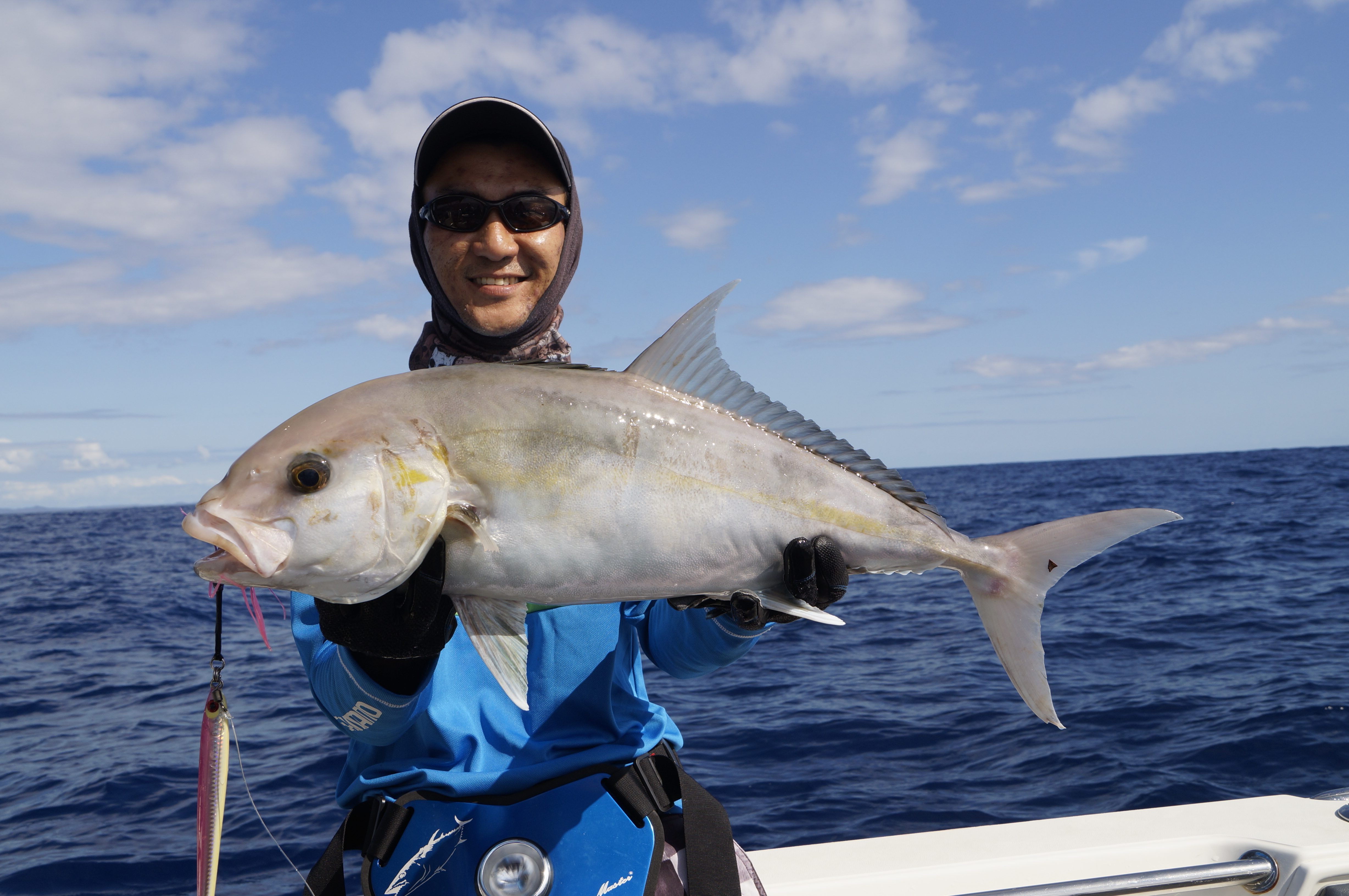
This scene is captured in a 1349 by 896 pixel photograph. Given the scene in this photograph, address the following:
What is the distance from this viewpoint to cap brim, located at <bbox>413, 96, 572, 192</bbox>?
10.3ft

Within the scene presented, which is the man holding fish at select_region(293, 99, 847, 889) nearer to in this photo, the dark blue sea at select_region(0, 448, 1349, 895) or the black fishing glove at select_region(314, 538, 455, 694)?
the black fishing glove at select_region(314, 538, 455, 694)

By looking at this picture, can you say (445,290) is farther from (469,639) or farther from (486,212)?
(469,639)

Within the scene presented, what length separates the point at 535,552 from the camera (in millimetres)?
2154

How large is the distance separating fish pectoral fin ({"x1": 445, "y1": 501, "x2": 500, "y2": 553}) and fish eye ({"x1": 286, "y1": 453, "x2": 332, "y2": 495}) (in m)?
0.31

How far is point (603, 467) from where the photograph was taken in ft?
7.23

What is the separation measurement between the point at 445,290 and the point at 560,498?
1.35 m

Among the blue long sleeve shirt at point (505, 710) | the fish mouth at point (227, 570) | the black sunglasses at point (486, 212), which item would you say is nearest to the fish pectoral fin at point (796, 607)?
the blue long sleeve shirt at point (505, 710)

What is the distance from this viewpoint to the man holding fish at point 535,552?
212 centimetres

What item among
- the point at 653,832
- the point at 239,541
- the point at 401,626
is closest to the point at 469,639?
the point at 401,626

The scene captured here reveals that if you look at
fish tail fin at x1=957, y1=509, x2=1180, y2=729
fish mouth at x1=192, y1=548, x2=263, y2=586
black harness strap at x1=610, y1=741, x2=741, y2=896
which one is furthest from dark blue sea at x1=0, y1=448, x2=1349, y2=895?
fish mouth at x1=192, y1=548, x2=263, y2=586

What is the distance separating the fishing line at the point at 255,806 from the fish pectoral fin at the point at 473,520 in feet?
3.91

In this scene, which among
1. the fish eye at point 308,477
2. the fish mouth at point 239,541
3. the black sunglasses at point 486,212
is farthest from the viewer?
the black sunglasses at point 486,212

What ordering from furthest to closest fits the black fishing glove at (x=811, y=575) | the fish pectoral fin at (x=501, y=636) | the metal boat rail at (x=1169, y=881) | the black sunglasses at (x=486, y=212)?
1. the metal boat rail at (x=1169, y=881)
2. the black sunglasses at (x=486, y=212)
3. the black fishing glove at (x=811, y=575)
4. the fish pectoral fin at (x=501, y=636)

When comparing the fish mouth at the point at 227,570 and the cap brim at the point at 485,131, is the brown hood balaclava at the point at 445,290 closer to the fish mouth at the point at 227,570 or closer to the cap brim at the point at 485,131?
the cap brim at the point at 485,131
